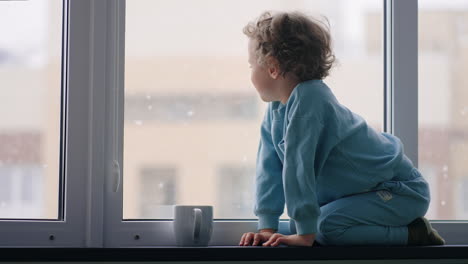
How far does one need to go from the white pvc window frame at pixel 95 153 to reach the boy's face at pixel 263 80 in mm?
326

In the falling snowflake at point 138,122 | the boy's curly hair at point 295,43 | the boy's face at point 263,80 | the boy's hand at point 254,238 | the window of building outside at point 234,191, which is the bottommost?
the boy's hand at point 254,238

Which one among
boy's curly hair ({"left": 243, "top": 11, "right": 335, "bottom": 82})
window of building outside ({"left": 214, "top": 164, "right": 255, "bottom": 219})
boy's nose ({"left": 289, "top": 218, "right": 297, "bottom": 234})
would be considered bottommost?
boy's nose ({"left": 289, "top": 218, "right": 297, "bottom": 234})

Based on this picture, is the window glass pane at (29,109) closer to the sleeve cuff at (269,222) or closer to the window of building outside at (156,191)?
the window of building outside at (156,191)

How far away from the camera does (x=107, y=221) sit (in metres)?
1.94

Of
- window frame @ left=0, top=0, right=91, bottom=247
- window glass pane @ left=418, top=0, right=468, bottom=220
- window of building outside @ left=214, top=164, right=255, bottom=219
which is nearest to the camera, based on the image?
window frame @ left=0, top=0, right=91, bottom=247

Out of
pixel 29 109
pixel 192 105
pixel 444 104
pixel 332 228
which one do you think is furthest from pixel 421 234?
pixel 29 109

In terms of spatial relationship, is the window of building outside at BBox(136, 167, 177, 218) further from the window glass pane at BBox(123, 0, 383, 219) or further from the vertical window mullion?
the vertical window mullion

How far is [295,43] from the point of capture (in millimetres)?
1885

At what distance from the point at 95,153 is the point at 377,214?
2.34 ft

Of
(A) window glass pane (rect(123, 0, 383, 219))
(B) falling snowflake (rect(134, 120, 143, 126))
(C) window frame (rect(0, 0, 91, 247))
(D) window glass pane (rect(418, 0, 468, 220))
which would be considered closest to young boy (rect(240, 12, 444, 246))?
(A) window glass pane (rect(123, 0, 383, 219))

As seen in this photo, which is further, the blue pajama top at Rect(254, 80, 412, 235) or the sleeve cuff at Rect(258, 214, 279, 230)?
the sleeve cuff at Rect(258, 214, 279, 230)

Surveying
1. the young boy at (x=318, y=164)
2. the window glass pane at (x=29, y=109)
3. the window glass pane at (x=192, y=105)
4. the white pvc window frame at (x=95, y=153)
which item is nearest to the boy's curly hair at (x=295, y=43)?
the young boy at (x=318, y=164)

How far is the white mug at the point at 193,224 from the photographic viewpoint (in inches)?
72.7

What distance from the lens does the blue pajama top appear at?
181cm
